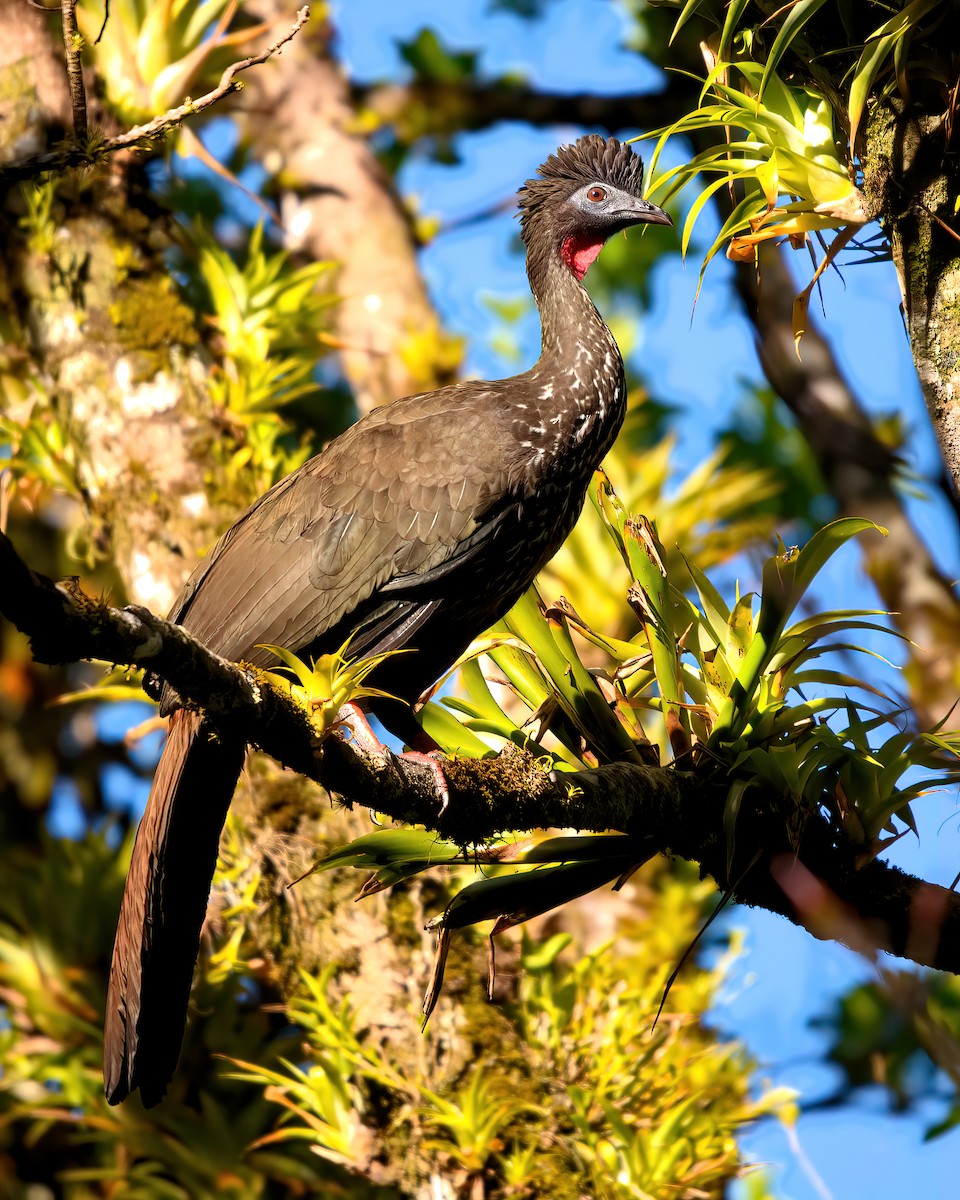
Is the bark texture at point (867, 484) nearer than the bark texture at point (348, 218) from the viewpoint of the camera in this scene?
Yes

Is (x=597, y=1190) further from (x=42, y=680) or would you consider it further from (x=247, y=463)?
(x=42, y=680)

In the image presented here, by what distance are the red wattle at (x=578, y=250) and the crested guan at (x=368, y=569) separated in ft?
1.22

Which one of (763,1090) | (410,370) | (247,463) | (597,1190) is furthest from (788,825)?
(410,370)

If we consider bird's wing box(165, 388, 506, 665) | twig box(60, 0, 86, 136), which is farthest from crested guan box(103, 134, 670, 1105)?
twig box(60, 0, 86, 136)

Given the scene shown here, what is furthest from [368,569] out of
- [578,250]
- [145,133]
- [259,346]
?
[259,346]

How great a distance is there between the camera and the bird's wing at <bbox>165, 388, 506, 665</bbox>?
124 inches

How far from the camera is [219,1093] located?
15.4 feet

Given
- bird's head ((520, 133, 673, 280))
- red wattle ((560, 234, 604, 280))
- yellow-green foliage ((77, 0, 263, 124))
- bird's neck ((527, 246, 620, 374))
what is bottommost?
bird's neck ((527, 246, 620, 374))

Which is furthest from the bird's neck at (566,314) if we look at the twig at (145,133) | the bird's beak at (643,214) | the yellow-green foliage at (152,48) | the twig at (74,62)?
the yellow-green foliage at (152,48)

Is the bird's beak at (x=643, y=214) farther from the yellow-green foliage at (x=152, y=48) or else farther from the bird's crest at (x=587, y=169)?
the yellow-green foliage at (x=152, y=48)

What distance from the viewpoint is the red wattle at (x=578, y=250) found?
3.85 metres

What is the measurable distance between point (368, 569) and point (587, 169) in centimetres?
152

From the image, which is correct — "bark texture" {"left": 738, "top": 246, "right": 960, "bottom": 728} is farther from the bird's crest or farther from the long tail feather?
the long tail feather

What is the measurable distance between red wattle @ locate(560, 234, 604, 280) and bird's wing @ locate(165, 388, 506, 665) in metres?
0.67
